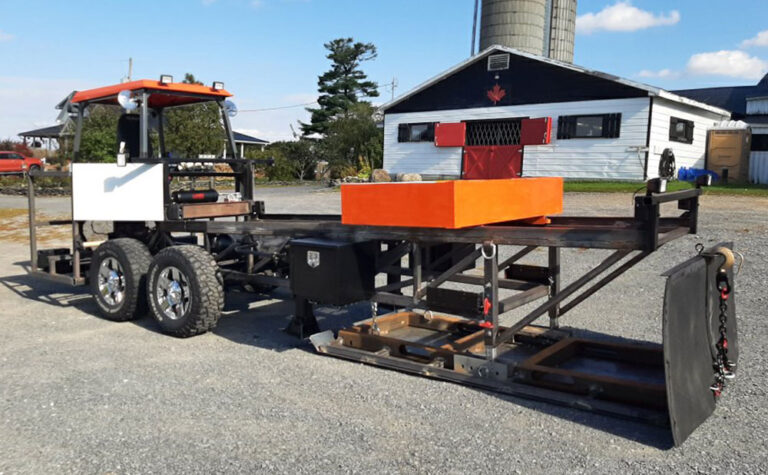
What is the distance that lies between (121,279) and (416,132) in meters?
20.7

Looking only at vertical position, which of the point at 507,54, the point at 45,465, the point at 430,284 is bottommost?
the point at 45,465

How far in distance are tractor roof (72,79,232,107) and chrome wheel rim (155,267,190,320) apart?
2.10 metres

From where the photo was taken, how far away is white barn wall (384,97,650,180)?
21.8 meters

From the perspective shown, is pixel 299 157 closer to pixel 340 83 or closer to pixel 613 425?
pixel 340 83

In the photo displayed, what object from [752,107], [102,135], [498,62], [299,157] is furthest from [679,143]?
[299,157]

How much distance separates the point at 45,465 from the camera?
346cm

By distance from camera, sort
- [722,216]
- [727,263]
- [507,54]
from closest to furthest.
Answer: [727,263], [722,216], [507,54]

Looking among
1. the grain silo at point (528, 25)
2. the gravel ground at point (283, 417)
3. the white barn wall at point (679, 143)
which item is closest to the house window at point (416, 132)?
the white barn wall at point (679, 143)

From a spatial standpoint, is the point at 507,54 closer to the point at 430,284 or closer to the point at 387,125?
the point at 387,125

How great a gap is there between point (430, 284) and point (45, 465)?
2.85m

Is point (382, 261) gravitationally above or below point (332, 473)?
above

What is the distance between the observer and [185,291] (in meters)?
6.07

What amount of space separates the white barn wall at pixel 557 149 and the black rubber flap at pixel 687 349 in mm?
18857

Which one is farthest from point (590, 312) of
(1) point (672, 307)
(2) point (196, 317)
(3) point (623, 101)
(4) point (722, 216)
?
(3) point (623, 101)
